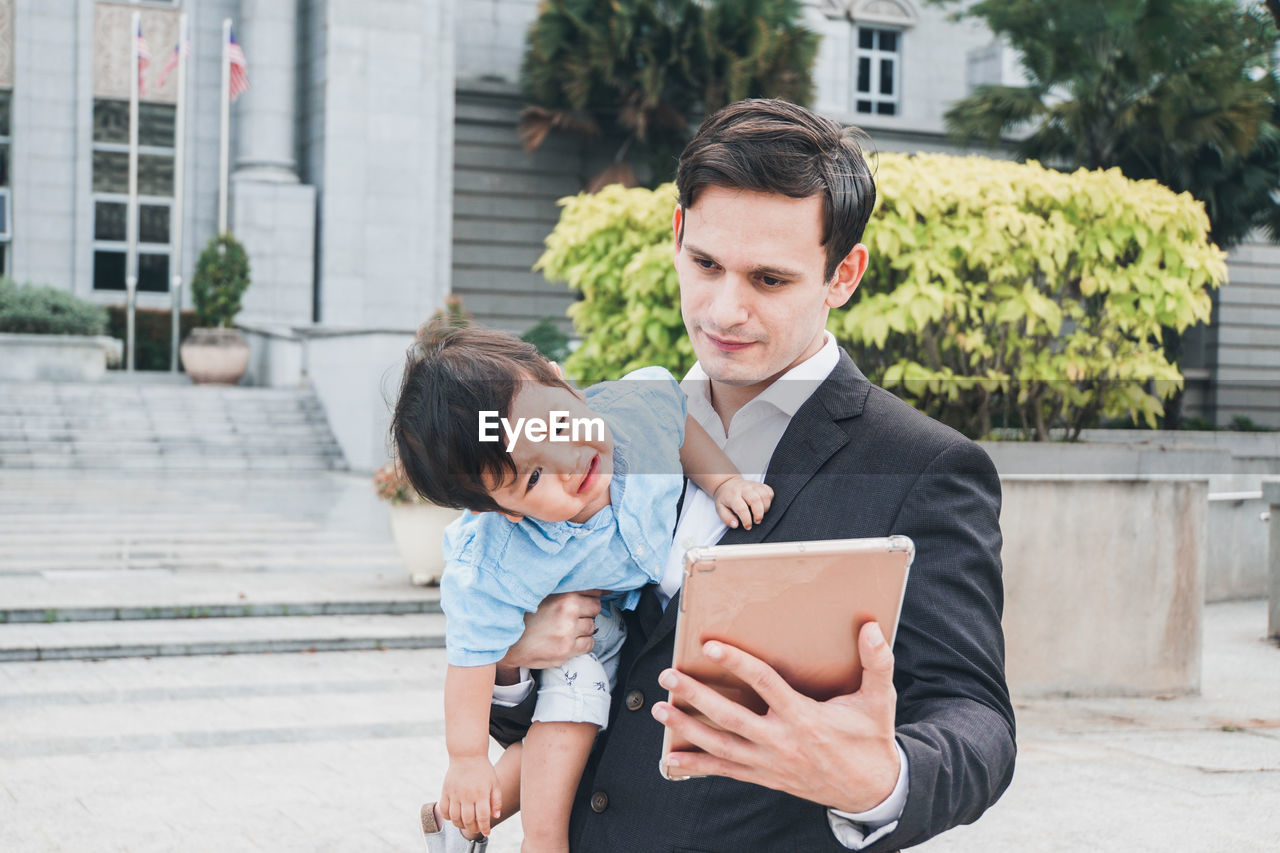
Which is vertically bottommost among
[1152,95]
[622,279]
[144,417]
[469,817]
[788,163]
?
[144,417]

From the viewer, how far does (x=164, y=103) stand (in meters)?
29.7

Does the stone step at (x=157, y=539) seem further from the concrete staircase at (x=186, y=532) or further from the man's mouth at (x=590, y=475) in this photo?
the man's mouth at (x=590, y=475)

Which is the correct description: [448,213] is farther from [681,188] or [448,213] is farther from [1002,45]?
[681,188]

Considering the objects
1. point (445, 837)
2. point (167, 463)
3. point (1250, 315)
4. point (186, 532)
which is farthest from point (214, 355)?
point (1250, 315)

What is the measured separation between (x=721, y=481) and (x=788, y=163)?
19.7 inches

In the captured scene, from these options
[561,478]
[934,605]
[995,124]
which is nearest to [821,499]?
[934,605]

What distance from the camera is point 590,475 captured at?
82.0 inches

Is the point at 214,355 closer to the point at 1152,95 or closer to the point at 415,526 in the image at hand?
the point at 415,526

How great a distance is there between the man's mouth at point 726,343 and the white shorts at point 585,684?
1.63 feet

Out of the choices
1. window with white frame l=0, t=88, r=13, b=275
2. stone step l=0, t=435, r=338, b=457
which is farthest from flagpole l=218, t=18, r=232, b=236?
stone step l=0, t=435, r=338, b=457

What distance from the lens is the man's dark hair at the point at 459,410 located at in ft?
6.50

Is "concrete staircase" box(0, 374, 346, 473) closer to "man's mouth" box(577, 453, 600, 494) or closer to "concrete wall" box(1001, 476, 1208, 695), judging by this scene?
"concrete wall" box(1001, 476, 1208, 695)

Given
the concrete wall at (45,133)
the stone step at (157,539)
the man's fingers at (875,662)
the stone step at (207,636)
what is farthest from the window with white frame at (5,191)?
the man's fingers at (875,662)

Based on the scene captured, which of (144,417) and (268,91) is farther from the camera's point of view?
(268,91)
